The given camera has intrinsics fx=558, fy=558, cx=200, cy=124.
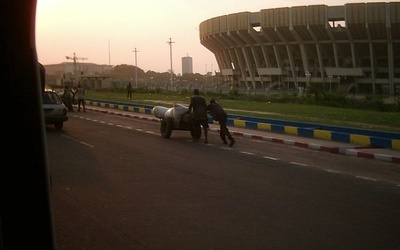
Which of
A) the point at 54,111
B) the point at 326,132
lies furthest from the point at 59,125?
the point at 326,132

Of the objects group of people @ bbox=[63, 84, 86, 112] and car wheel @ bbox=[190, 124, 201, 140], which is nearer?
car wheel @ bbox=[190, 124, 201, 140]

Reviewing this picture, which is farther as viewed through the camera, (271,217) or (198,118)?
(198,118)

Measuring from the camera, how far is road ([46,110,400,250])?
6.13m

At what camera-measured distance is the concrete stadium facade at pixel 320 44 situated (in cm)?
6831

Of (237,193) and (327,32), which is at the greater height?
(327,32)

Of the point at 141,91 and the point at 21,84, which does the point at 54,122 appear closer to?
the point at 21,84

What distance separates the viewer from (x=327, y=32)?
2857 inches

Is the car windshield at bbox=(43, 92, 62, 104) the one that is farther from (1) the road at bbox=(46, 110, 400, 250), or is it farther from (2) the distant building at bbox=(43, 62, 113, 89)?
(2) the distant building at bbox=(43, 62, 113, 89)

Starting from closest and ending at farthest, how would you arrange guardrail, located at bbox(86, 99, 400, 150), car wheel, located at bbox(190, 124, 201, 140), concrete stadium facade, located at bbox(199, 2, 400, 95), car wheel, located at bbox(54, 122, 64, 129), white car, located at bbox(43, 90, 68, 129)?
guardrail, located at bbox(86, 99, 400, 150) → car wheel, located at bbox(190, 124, 201, 140) → white car, located at bbox(43, 90, 68, 129) → car wheel, located at bbox(54, 122, 64, 129) → concrete stadium facade, located at bbox(199, 2, 400, 95)

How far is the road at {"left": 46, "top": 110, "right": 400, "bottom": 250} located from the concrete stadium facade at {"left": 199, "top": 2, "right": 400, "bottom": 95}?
51297 mm

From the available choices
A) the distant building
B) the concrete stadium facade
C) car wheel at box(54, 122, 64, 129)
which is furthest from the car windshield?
the concrete stadium facade

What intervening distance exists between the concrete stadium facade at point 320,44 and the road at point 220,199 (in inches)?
2020

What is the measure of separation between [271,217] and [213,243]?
154cm

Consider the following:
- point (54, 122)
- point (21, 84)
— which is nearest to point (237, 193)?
point (21, 84)
